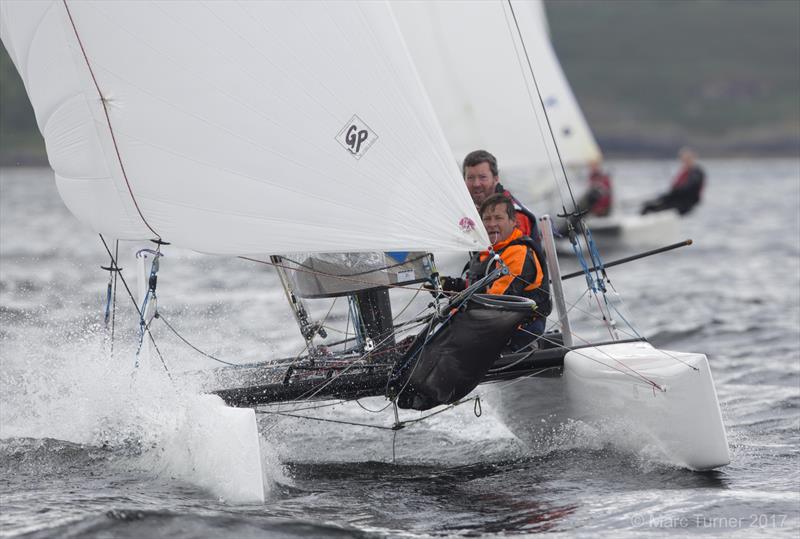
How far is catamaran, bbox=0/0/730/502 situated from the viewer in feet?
13.1

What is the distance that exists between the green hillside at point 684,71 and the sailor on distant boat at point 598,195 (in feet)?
135

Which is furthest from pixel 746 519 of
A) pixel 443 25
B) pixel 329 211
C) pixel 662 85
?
pixel 662 85

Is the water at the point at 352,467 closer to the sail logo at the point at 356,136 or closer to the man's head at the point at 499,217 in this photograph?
the man's head at the point at 499,217

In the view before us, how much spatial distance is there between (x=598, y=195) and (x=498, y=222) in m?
10.5

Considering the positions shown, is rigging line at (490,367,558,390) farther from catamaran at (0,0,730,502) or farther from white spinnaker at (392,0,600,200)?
white spinnaker at (392,0,600,200)

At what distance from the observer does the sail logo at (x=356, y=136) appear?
3986 mm

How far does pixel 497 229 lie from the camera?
4430 millimetres

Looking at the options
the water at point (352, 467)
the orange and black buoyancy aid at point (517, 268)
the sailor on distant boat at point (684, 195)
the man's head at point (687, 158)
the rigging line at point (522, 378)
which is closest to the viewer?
the water at point (352, 467)

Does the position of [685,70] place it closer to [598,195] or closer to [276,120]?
[598,195]

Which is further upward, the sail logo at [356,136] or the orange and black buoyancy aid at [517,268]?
the sail logo at [356,136]

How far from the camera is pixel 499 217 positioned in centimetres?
440

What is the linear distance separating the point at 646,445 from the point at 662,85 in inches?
3006

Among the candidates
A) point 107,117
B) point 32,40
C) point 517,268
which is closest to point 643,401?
point 517,268

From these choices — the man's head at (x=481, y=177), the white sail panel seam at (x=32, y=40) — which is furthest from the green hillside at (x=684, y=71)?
the man's head at (x=481, y=177)
